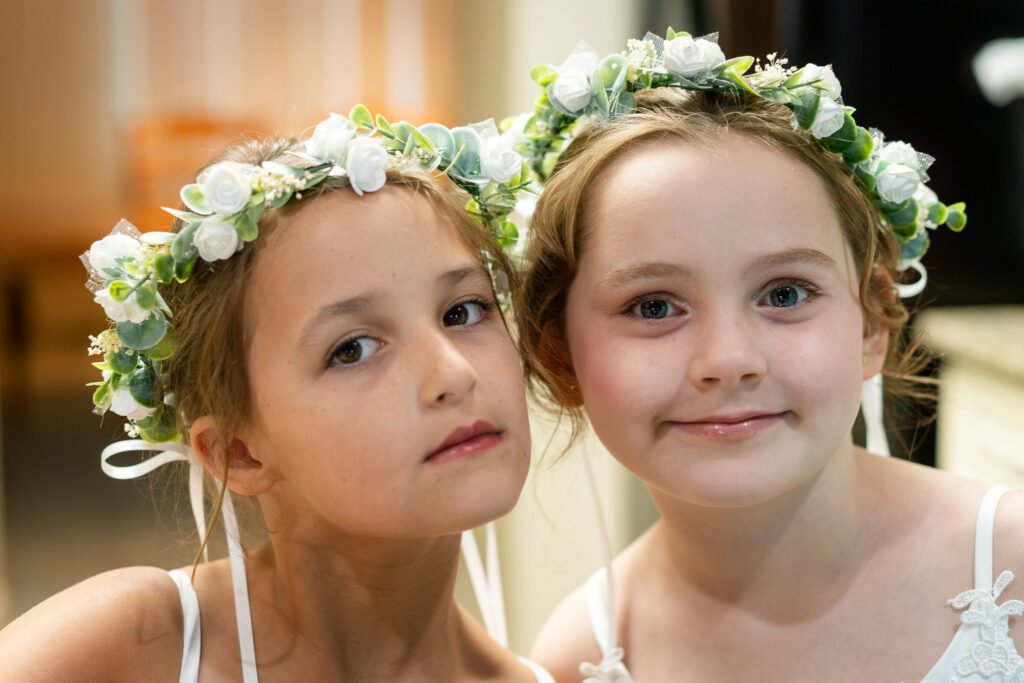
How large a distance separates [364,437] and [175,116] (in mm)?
5398

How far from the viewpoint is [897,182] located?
1.62 meters

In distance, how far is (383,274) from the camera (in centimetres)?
129

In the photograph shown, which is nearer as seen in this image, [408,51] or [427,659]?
[427,659]

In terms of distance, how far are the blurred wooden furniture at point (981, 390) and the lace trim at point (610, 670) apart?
0.98 meters

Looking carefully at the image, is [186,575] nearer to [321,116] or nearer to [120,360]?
[120,360]

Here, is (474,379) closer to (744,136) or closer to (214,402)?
(214,402)

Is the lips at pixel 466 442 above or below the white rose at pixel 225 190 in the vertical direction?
below

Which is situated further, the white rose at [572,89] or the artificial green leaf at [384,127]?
the white rose at [572,89]

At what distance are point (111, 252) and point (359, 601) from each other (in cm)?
51

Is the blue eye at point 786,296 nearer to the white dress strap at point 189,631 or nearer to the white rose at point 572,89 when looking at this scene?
the white rose at point 572,89

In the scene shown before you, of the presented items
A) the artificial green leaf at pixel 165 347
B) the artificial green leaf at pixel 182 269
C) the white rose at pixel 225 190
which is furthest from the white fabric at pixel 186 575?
the white rose at pixel 225 190

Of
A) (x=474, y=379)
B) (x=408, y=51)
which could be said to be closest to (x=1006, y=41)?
(x=474, y=379)

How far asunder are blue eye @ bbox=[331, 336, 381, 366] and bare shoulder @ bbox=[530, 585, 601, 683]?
26.6 inches

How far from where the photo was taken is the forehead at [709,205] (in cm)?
142
